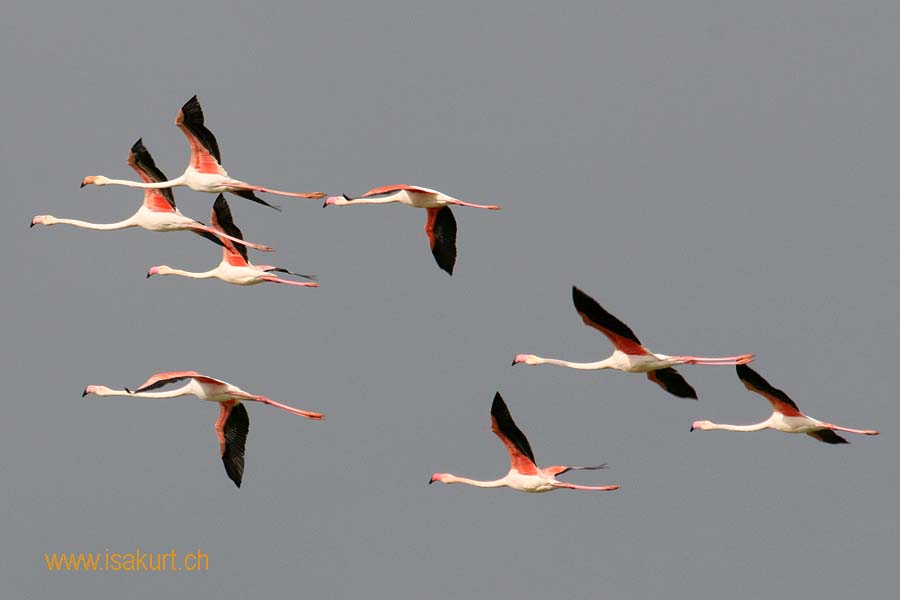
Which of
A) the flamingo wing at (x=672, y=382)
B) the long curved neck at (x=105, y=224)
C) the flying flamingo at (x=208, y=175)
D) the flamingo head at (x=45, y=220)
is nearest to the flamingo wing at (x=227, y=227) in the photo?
the long curved neck at (x=105, y=224)

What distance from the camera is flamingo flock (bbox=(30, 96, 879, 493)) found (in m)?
40.8

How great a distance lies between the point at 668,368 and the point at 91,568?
4451 centimetres

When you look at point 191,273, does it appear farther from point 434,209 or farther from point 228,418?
point 434,209

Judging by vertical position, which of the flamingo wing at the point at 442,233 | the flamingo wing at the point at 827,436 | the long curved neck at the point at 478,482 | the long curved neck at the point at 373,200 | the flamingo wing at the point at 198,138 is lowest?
the long curved neck at the point at 478,482

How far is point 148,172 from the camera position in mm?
44188

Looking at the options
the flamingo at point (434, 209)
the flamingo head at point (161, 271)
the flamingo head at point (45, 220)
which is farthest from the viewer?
the flamingo head at point (161, 271)

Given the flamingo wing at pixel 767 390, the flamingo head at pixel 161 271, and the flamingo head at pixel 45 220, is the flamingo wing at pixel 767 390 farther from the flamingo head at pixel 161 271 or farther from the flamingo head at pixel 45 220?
the flamingo head at pixel 45 220

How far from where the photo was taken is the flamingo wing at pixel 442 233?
4375cm

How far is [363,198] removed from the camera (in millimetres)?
42781

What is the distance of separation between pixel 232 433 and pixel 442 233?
5.58m

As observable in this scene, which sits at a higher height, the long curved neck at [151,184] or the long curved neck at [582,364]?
the long curved neck at [151,184]

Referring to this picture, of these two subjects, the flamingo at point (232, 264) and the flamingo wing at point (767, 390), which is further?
the flamingo at point (232, 264)

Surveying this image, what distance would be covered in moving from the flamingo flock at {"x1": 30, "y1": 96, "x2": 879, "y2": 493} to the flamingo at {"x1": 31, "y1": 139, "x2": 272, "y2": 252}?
2cm

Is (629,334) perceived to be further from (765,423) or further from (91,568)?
(91,568)
